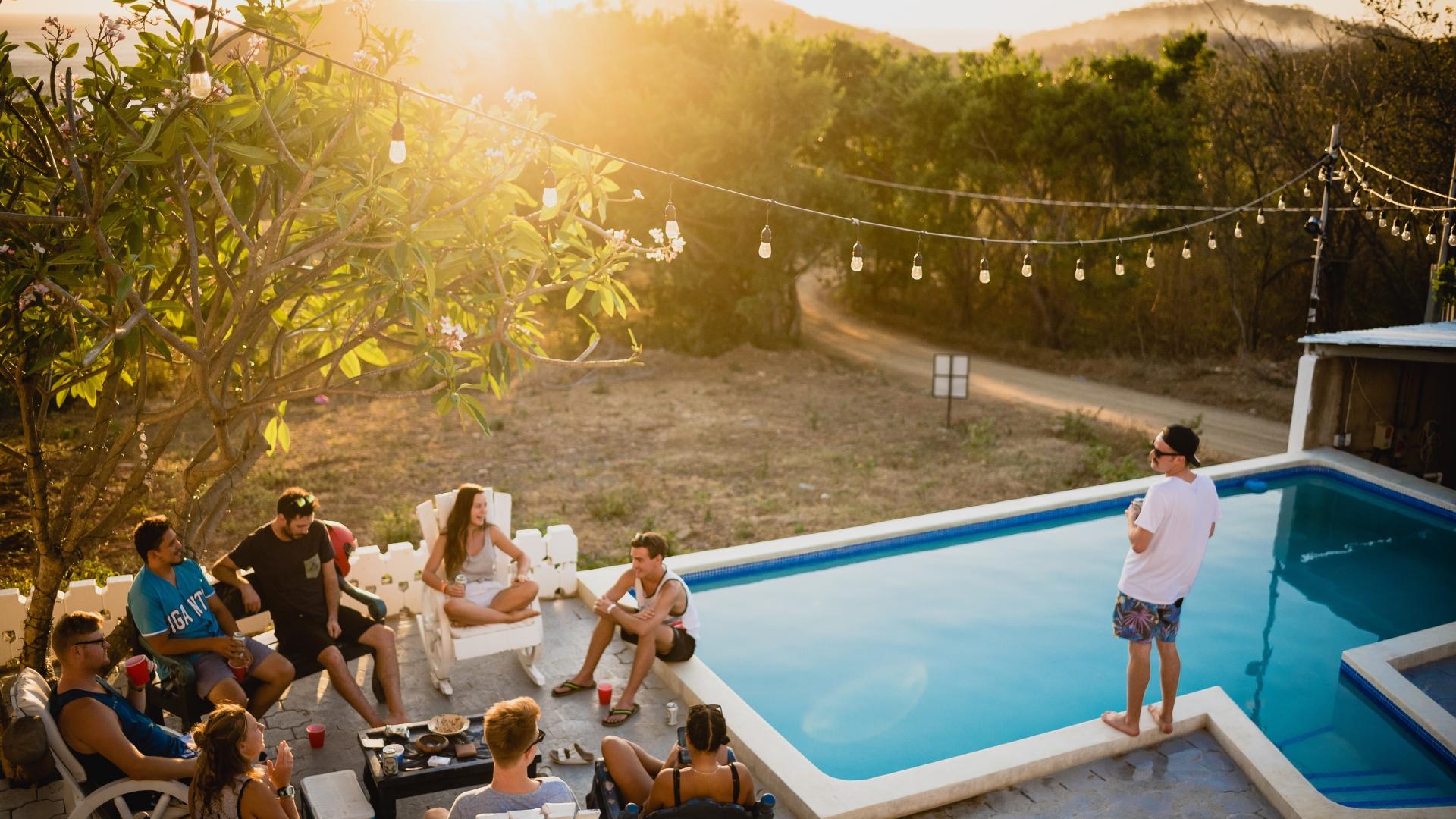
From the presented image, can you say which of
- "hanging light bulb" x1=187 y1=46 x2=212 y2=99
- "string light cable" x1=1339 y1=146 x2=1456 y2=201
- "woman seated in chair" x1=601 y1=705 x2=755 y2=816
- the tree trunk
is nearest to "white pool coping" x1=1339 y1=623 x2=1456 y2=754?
"string light cable" x1=1339 y1=146 x2=1456 y2=201

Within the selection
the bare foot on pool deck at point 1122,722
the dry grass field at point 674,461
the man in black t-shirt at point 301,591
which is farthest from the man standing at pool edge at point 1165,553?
the dry grass field at point 674,461

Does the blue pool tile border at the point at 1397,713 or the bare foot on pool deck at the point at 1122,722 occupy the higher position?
the bare foot on pool deck at the point at 1122,722

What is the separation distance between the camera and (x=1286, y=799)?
484 cm

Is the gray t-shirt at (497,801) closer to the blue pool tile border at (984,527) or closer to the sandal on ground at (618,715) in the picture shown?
the sandal on ground at (618,715)

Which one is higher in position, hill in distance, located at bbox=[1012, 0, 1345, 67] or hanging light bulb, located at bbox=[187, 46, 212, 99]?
hill in distance, located at bbox=[1012, 0, 1345, 67]

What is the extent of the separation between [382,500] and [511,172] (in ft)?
20.4

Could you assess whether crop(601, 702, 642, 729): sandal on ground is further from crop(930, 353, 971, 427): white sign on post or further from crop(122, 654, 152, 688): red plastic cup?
crop(930, 353, 971, 427): white sign on post

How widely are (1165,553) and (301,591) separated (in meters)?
4.44

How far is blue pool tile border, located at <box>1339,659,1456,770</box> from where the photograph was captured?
18.5 feet

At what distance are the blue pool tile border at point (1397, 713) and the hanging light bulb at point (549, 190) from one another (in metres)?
5.68

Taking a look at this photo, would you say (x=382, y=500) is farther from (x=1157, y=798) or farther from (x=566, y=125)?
(x=566, y=125)

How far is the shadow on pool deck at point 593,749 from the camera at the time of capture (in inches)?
191

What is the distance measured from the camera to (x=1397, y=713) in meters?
6.06

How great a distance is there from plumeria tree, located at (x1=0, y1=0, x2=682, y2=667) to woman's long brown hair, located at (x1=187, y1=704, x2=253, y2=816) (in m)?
1.58
